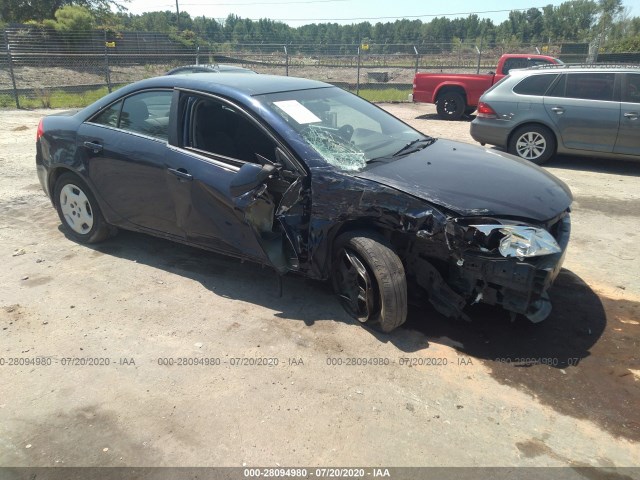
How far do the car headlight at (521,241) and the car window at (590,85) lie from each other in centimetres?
606

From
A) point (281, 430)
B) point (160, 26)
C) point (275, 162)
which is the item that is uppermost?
point (160, 26)

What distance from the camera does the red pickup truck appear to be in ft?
45.6

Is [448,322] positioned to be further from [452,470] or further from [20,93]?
[20,93]

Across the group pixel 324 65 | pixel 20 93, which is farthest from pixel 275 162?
pixel 324 65

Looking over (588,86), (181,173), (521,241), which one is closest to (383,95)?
(588,86)

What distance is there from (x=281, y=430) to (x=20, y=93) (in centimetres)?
1966

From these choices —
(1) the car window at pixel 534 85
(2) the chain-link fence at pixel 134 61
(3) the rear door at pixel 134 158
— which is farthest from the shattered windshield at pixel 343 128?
(2) the chain-link fence at pixel 134 61

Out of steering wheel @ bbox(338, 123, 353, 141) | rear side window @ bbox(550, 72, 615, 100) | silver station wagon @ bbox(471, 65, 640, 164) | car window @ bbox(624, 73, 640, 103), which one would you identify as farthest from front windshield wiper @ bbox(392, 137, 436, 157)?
car window @ bbox(624, 73, 640, 103)

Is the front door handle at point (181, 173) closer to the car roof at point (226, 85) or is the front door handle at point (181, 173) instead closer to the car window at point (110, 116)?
the car roof at point (226, 85)

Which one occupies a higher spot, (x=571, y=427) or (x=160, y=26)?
(x=160, y=26)

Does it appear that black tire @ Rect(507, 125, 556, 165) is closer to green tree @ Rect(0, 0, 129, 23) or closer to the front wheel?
the front wheel

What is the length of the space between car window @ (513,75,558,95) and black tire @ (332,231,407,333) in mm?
6378

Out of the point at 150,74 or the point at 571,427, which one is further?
the point at 150,74

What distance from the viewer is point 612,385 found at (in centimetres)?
303
